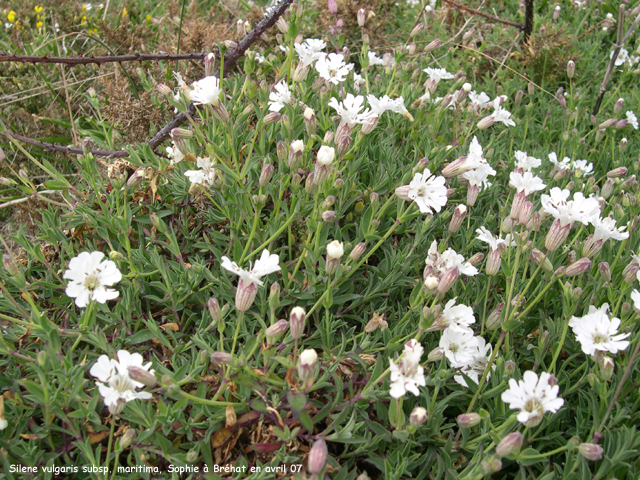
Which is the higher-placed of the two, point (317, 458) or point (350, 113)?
point (350, 113)

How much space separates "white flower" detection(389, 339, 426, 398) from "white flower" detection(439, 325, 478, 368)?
0.31 metres

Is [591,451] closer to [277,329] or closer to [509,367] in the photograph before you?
[509,367]

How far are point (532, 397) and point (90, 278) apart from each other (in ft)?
4.93

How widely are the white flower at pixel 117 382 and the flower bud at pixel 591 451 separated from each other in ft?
4.30

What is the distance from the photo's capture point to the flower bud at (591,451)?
1464mm

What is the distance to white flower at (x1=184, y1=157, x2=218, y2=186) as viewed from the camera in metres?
2.15

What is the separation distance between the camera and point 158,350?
2039 mm

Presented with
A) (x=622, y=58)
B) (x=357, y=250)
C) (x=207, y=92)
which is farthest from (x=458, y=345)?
(x=622, y=58)

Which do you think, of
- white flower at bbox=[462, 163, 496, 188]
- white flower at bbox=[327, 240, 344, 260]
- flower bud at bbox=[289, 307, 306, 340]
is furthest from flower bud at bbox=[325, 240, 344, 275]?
white flower at bbox=[462, 163, 496, 188]

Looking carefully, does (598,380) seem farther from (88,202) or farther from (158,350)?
(88,202)

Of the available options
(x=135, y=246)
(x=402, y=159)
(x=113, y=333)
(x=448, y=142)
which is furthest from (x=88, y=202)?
(x=448, y=142)

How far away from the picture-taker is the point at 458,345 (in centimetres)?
187

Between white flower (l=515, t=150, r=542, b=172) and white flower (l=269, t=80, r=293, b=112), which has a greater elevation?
white flower (l=269, t=80, r=293, b=112)

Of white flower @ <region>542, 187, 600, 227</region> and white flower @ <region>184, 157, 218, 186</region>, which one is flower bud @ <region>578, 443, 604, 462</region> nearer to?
white flower @ <region>542, 187, 600, 227</region>
